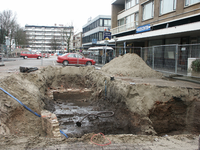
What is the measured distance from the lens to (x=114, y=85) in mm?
8664

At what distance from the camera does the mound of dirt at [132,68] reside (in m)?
11.0

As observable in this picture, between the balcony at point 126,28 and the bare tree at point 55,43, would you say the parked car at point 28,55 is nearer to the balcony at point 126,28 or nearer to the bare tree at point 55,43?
the balcony at point 126,28

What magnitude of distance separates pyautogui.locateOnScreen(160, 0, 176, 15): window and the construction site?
9266 millimetres

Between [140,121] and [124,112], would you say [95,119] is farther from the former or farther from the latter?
[140,121]

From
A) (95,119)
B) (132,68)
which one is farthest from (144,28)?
(95,119)

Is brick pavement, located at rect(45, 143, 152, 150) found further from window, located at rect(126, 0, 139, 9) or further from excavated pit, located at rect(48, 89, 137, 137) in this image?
window, located at rect(126, 0, 139, 9)

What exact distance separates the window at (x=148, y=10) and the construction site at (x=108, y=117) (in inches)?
473

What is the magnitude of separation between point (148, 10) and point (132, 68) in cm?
1265

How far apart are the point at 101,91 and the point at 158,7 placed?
44.7 feet

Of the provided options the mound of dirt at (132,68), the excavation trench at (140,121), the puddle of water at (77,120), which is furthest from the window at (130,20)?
the excavation trench at (140,121)

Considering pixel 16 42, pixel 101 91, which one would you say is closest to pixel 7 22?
pixel 16 42

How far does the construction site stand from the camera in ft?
12.6

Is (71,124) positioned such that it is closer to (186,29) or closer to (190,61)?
(190,61)

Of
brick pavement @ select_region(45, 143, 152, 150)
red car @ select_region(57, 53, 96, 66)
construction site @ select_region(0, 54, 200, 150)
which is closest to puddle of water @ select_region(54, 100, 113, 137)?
construction site @ select_region(0, 54, 200, 150)
